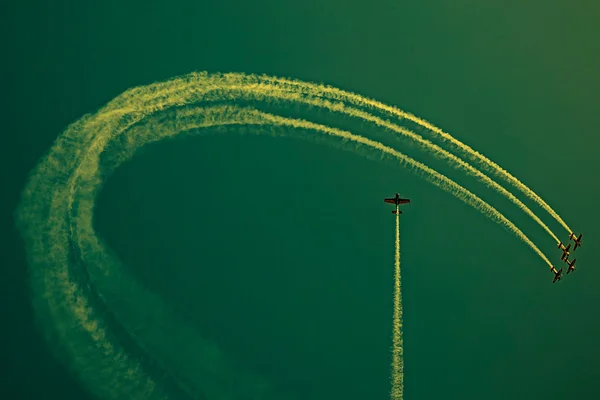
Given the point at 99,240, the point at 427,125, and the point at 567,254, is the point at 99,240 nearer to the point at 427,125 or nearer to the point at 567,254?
the point at 427,125

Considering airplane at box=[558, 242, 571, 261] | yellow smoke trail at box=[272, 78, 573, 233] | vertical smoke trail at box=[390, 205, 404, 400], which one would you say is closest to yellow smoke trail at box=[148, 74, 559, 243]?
yellow smoke trail at box=[272, 78, 573, 233]

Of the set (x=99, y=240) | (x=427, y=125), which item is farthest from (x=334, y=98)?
(x=99, y=240)

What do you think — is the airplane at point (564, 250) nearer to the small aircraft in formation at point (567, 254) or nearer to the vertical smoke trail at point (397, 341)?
the small aircraft in formation at point (567, 254)

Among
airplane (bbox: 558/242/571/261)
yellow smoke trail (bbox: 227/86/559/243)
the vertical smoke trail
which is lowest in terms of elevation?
the vertical smoke trail

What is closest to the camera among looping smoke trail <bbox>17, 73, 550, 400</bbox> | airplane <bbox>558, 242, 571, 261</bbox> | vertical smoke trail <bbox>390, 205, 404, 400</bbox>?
looping smoke trail <bbox>17, 73, 550, 400</bbox>

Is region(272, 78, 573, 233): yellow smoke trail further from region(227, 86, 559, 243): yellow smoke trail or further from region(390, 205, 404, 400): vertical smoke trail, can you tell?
region(390, 205, 404, 400): vertical smoke trail

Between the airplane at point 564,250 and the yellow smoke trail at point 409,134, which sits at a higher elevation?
the yellow smoke trail at point 409,134

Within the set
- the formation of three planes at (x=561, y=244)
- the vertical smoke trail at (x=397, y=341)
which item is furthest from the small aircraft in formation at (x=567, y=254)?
Result: the vertical smoke trail at (x=397, y=341)

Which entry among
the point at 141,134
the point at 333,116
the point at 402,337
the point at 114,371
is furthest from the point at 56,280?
the point at 402,337
